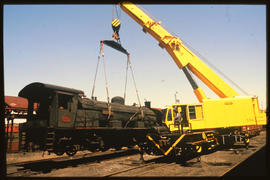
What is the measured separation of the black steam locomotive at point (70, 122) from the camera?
8.36m

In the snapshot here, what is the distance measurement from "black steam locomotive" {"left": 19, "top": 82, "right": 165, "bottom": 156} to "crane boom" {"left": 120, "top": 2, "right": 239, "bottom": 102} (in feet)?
19.6

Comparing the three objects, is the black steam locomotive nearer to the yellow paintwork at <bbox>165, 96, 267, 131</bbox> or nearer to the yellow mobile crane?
the yellow mobile crane

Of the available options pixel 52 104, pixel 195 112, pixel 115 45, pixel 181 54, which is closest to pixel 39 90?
pixel 52 104

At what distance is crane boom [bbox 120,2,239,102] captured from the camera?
44.8 ft

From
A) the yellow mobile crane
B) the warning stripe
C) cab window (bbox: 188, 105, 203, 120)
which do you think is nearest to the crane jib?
the warning stripe

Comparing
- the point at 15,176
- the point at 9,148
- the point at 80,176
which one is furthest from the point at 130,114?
the point at 9,148

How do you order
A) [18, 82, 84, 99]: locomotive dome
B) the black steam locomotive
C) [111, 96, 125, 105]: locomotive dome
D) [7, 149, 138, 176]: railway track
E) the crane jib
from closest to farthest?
[7, 149, 138, 176]: railway track < the black steam locomotive < [18, 82, 84, 99]: locomotive dome < the crane jib < [111, 96, 125, 105]: locomotive dome

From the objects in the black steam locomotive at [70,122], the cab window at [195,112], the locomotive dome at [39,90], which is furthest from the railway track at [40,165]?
the cab window at [195,112]

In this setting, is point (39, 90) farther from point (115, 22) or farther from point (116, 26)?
point (115, 22)

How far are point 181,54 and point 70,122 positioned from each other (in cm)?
953

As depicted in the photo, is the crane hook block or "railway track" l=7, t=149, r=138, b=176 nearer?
"railway track" l=7, t=149, r=138, b=176

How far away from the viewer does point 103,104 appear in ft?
36.9

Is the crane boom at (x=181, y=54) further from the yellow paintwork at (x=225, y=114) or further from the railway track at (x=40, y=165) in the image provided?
the railway track at (x=40, y=165)

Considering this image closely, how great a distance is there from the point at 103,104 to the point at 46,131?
3.83m
